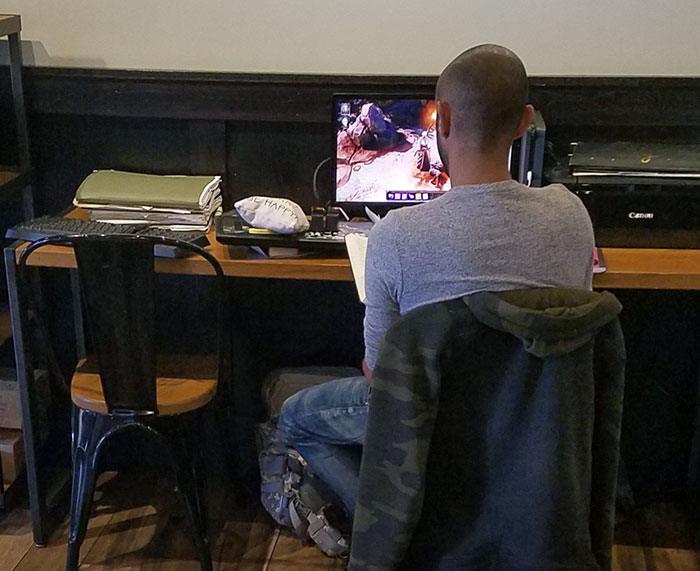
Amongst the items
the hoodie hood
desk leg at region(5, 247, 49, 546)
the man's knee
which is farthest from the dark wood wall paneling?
the hoodie hood

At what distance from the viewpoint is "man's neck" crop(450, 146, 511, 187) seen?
1457 millimetres

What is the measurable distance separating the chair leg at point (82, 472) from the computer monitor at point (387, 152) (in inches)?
31.1

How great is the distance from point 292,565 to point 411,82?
1.25m

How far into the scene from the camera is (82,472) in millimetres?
2088

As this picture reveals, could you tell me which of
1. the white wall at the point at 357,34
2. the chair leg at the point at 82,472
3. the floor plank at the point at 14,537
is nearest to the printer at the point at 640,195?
the white wall at the point at 357,34

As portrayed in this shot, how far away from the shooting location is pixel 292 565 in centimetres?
227

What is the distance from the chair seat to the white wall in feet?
2.49

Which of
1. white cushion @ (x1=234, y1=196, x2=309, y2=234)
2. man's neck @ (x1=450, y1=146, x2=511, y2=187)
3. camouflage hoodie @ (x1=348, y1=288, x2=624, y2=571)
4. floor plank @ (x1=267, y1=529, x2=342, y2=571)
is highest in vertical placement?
man's neck @ (x1=450, y1=146, x2=511, y2=187)

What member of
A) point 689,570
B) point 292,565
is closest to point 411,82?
point 292,565

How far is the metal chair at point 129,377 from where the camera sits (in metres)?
1.88

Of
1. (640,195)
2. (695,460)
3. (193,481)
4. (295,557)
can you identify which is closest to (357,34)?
(640,195)

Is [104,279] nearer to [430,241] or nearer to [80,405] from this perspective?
[80,405]

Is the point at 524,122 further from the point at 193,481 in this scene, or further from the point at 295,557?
the point at 295,557

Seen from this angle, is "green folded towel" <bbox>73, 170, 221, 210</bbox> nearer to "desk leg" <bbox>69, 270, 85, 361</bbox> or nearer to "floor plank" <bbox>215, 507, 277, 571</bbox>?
"desk leg" <bbox>69, 270, 85, 361</bbox>
